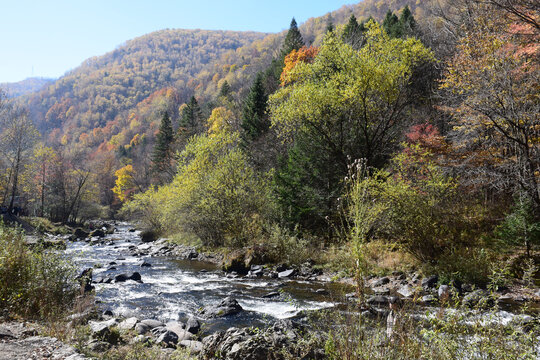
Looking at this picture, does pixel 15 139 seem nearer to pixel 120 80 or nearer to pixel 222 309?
pixel 222 309

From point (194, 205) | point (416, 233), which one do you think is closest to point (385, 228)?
point (416, 233)

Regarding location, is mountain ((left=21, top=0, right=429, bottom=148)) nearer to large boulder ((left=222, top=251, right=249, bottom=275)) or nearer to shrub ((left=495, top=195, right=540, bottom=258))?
large boulder ((left=222, top=251, right=249, bottom=275))

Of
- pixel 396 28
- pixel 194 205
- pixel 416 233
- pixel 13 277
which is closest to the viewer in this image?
pixel 13 277

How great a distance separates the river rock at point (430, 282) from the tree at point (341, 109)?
508 centimetres

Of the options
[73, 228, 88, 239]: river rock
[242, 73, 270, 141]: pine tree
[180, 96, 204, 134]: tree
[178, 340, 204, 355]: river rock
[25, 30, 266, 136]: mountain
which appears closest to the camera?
[178, 340, 204, 355]: river rock

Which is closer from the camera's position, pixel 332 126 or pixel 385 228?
pixel 385 228

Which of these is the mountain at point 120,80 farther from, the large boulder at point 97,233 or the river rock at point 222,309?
the river rock at point 222,309

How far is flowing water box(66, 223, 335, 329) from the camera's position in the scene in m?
9.68

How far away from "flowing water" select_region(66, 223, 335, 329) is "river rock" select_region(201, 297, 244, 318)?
28 centimetres

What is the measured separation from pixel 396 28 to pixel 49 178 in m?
45.1

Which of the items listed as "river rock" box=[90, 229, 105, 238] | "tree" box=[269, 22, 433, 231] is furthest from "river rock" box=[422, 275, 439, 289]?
"river rock" box=[90, 229, 105, 238]

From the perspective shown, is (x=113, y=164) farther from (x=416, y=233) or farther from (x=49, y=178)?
(x=416, y=233)

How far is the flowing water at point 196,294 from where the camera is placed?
968 centimetres

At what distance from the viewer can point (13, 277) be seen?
662 centimetres
